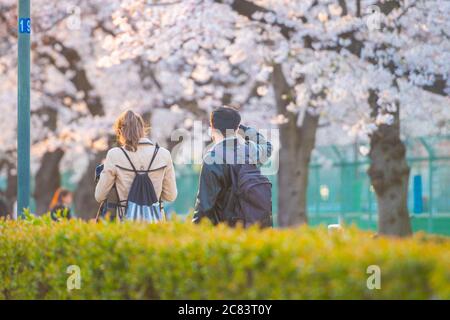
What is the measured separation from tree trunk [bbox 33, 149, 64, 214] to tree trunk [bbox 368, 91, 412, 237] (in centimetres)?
1350

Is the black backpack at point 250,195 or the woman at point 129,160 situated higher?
the woman at point 129,160

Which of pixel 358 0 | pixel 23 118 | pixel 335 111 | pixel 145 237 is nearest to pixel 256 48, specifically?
pixel 358 0

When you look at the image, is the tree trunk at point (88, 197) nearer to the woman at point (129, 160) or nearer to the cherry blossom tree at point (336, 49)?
the cherry blossom tree at point (336, 49)

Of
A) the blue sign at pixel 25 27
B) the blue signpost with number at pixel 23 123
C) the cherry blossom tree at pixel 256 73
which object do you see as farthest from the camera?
the cherry blossom tree at pixel 256 73

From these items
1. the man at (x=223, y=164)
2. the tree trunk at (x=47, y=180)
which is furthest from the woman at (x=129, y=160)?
the tree trunk at (x=47, y=180)

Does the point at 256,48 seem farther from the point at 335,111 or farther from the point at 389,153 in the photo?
the point at 335,111

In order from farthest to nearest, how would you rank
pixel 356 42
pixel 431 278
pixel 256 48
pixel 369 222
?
pixel 369 222 < pixel 256 48 < pixel 356 42 < pixel 431 278

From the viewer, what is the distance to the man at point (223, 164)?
27.6 ft

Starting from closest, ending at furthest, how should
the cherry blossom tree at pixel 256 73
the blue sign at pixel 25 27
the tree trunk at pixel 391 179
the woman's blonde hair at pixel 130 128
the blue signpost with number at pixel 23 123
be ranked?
the woman's blonde hair at pixel 130 128 → the blue signpost with number at pixel 23 123 → the blue sign at pixel 25 27 → the cherry blossom tree at pixel 256 73 → the tree trunk at pixel 391 179

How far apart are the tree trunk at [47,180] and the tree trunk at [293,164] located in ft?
29.1

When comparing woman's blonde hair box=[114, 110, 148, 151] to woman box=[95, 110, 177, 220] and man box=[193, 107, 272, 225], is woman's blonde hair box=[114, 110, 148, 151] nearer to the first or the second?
woman box=[95, 110, 177, 220]

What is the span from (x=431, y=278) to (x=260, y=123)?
1969 centimetres

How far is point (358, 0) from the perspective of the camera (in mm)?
16219

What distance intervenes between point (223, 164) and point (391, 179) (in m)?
8.38
